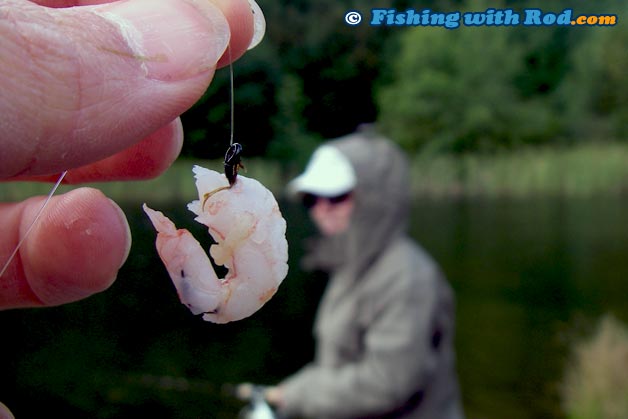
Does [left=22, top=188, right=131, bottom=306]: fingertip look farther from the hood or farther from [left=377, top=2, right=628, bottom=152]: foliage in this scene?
the hood

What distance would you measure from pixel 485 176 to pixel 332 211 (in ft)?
3.73

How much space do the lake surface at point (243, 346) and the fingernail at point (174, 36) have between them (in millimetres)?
2779

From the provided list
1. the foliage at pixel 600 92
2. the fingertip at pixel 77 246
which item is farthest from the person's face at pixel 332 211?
the fingertip at pixel 77 246

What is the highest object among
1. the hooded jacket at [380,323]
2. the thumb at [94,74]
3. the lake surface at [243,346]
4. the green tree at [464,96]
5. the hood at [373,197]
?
the thumb at [94,74]

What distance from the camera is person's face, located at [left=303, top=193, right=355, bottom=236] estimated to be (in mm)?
1841

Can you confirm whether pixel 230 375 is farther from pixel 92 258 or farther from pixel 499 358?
pixel 92 258

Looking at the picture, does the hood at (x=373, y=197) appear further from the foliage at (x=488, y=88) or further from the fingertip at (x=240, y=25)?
the fingertip at (x=240, y=25)

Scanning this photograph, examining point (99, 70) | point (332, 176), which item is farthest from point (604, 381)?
point (99, 70)

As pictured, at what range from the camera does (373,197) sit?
2111mm

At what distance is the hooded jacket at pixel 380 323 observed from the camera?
1892 mm

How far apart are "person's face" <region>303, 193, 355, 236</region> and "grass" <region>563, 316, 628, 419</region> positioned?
5.36ft

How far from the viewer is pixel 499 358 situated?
189 inches

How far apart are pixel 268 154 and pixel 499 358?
455cm

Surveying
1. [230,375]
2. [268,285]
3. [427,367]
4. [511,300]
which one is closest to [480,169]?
[427,367]
